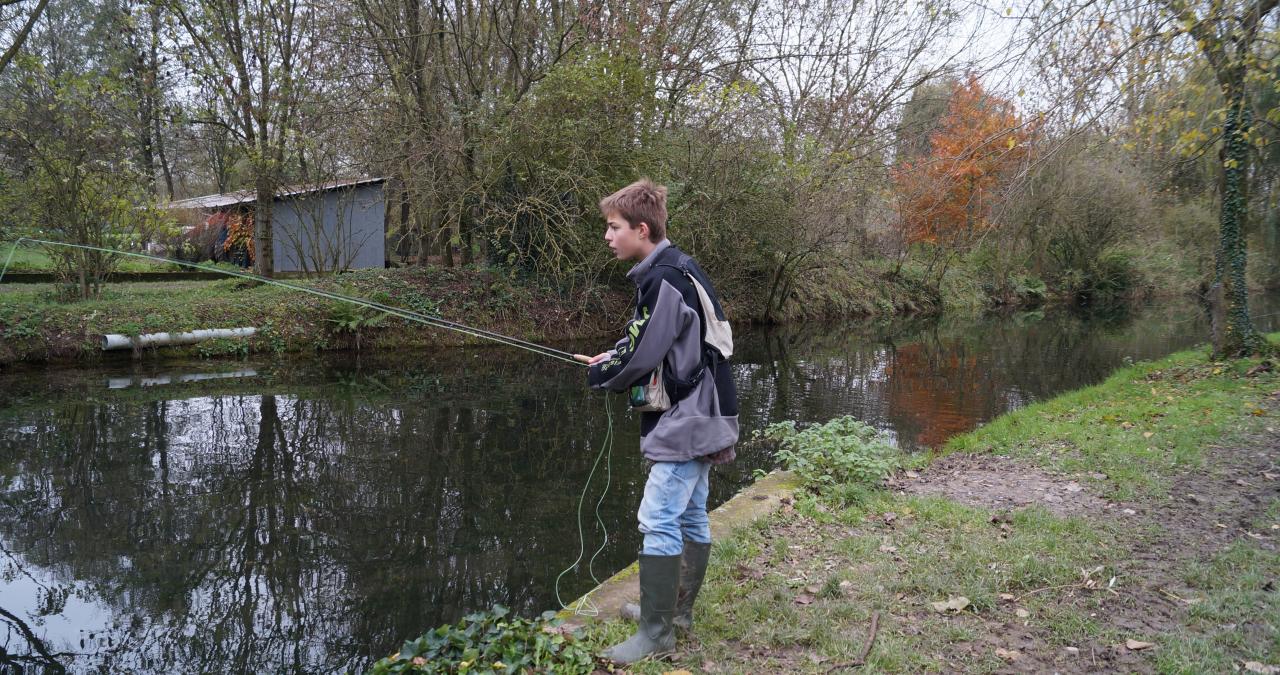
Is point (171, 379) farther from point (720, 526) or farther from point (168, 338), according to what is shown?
point (720, 526)

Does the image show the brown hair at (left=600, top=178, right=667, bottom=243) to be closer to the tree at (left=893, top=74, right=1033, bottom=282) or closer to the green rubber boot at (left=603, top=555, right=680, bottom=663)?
the green rubber boot at (left=603, top=555, right=680, bottom=663)

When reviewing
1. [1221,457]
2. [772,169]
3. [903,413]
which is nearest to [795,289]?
[772,169]

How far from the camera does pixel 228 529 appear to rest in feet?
18.3

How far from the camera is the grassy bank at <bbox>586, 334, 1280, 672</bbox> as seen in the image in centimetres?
303

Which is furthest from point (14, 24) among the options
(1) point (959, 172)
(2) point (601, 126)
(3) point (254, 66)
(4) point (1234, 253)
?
(4) point (1234, 253)

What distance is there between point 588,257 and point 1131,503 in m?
12.4

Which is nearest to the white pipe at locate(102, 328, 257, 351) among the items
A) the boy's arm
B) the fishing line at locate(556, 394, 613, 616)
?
the fishing line at locate(556, 394, 613, 616)

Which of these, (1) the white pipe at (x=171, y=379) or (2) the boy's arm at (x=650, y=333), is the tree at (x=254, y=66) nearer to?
(1) the white pipe at (x=171, y=379)

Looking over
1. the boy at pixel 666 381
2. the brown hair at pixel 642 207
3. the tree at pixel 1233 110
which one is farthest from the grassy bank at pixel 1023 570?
the tree at pixel 1233 110

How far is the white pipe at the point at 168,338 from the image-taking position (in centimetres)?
1207

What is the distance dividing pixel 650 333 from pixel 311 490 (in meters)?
4.78

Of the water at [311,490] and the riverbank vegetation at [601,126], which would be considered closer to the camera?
the water at [311,490]

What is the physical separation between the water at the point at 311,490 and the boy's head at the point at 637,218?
8.07 feet

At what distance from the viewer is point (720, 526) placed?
4.67 metres
